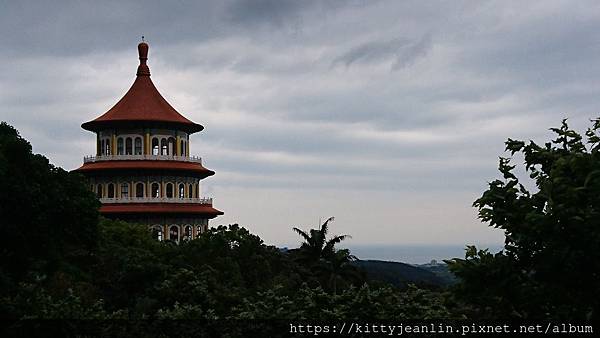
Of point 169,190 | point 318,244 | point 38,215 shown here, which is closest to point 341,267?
point 318,244

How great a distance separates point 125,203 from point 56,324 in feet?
120

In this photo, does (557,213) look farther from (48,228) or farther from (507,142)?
(48,228)

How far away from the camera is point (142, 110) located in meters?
58.0

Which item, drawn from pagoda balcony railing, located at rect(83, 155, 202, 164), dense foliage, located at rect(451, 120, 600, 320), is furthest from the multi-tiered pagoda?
dense foliage, located at rect(451, 120, 600, 320)

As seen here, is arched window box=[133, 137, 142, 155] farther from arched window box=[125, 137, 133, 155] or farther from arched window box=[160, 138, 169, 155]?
arched window box=[160, 138, 169, 155]

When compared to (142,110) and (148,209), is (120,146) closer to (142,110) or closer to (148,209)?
Answer: (142,110)

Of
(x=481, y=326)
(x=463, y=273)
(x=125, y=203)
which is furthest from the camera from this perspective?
(x=125, y=203)

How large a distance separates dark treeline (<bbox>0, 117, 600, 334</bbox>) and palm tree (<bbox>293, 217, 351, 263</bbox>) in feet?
0.19

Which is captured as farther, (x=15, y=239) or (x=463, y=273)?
(x=15, y=239)

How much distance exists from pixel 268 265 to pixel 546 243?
947 inches

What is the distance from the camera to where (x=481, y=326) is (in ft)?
51.2

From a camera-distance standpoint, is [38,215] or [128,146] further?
[128,146]

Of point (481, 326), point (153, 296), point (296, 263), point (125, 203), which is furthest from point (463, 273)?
point (125, 203)

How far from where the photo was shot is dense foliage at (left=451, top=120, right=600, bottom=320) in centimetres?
1323
